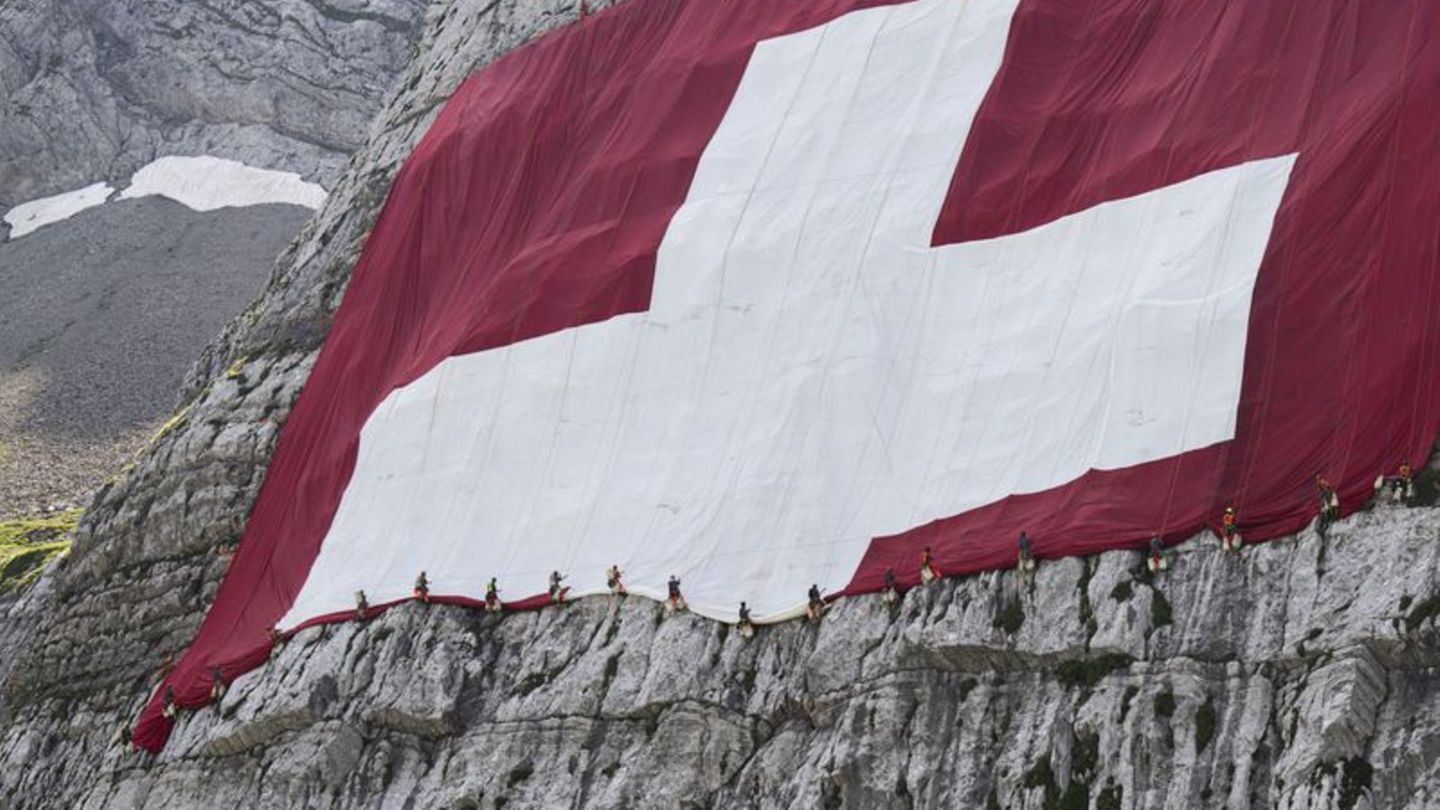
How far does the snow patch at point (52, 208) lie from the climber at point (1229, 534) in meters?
113

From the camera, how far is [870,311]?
4484 cm

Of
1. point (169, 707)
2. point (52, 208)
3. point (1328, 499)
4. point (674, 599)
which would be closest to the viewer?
point (1328, 499)

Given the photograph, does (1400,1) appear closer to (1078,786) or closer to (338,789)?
(1078,786)

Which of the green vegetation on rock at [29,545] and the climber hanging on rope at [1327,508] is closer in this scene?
the climber hanging on rope at [1327,508]

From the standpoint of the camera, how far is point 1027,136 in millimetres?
46531

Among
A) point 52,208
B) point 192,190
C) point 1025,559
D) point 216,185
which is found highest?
point 216,185

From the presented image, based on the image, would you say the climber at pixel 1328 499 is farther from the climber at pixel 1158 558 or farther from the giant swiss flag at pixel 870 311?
the climber at pixel 1158 558

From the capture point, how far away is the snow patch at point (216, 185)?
5172 inches

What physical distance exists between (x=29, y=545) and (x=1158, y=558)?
61365 mm

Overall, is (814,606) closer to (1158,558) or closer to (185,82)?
(1158,558)

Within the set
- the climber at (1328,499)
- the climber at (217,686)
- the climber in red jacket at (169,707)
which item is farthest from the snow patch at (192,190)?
the climber at (1328,499)

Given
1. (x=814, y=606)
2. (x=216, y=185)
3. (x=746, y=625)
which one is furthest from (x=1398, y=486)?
(x=216, y=185)

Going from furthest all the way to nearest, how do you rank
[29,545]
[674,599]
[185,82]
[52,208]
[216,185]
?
[185,82]
[52,208]
[216,185]
[29,545]
[674,599]

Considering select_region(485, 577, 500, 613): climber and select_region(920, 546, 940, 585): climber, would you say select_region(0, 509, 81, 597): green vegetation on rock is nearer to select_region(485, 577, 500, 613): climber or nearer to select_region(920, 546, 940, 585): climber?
select_region(485, 577, 500, 613): climber
